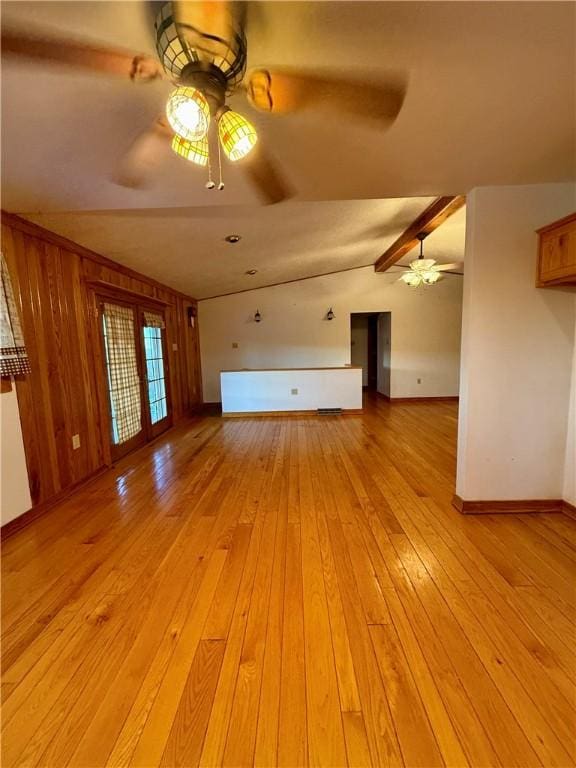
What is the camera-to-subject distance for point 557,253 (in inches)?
76.5

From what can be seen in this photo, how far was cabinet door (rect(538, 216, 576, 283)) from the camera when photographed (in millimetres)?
1845

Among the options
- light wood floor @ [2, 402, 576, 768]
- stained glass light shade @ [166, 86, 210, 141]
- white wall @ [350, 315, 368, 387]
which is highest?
stained glass light shade @ [166, 86, 210, 141]

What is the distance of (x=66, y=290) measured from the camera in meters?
2.82

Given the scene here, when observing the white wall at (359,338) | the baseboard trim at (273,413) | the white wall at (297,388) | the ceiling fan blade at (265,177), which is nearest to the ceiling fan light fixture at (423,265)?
the white wall at (297,388)

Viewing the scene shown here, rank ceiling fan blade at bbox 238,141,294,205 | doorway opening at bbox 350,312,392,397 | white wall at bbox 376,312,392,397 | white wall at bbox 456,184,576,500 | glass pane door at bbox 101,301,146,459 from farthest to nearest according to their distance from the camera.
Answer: doorway opening at bbox 350,312,392,397 → white wall at bbox 376,312,392,397 → glass pane door at bbox 101,301,146,459 → white wall at bbox 456,184,576,500 → ceiling fan blade at bbox 238,141,294,205

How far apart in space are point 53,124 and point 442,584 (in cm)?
293

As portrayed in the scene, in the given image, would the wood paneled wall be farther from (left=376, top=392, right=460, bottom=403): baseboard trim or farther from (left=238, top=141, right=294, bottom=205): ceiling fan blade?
(left=376, top=392, right=460, bottom=403): baseboard trim

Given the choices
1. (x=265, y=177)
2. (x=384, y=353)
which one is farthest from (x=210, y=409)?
(x=265, y=177)

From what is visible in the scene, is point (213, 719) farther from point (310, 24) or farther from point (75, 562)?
point (310, 24)

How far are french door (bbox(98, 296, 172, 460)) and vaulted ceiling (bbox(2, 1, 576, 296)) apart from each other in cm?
115

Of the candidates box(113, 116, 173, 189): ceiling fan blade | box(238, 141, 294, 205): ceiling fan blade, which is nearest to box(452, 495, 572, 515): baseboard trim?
box(238, 141, 294, 205): ceiling fan blade

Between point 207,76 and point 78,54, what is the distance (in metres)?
0.46

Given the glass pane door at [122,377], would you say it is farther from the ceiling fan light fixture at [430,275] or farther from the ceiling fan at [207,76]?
the ceiling fan light fixture at [430,275]

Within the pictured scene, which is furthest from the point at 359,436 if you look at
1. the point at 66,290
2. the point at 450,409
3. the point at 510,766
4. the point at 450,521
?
the point at 66,290
